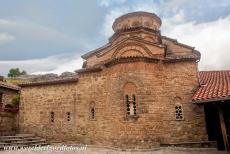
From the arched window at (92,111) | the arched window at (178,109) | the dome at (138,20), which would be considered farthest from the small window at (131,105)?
the dome at (138,20)

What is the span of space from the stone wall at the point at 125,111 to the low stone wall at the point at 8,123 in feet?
7.75

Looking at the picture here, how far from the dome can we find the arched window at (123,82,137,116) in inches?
225

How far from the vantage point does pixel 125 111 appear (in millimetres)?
11664

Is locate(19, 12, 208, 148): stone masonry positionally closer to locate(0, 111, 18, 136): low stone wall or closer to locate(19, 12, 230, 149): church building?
locate(19, 12, 230, 149): church building

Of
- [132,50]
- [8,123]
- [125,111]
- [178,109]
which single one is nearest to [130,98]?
[125,111]

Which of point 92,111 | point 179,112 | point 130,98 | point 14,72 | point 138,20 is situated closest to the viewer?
point 130,98

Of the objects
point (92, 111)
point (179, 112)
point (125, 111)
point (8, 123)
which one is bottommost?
point (8, 123)

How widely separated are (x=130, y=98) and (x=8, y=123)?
8.85 metres

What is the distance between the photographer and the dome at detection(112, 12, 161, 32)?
53.3ft

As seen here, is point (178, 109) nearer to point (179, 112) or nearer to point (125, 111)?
point (179, 112)

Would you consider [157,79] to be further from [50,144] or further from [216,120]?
[50,144]

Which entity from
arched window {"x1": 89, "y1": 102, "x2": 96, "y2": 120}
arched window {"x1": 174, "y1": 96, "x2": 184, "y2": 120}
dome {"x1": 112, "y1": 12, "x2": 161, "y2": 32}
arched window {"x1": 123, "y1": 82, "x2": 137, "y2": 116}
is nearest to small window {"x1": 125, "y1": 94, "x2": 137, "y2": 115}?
arched window {"x1": 123, "y1": 82, "x2": 137, "y2": 116}

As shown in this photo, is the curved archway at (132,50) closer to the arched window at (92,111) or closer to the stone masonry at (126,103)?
the stone masonry at (126,103)

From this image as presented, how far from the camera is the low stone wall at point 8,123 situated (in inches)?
571
